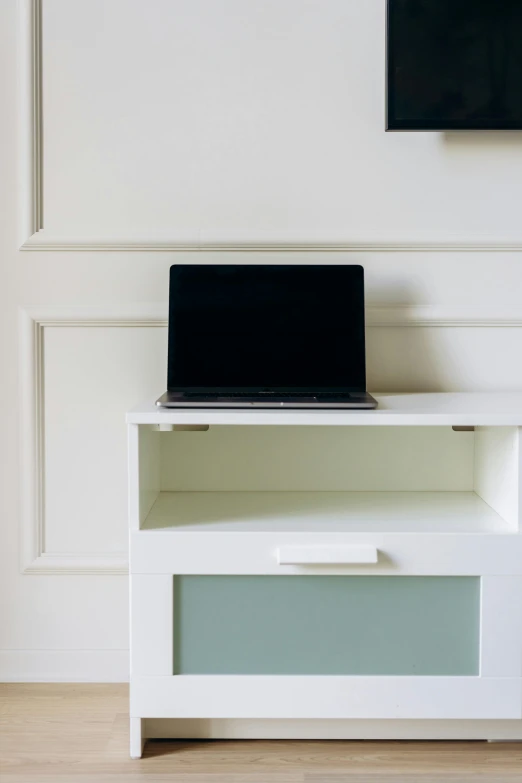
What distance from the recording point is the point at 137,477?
1254mm

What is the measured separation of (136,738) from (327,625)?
398 mm

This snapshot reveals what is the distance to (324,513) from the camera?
4.51 feet

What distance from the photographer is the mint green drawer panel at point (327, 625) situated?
4.10ft

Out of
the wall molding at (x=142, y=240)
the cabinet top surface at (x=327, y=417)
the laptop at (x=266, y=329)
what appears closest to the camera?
the cabinet top surface at (x=327, y=417)

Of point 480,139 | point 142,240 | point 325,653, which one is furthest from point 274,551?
point 480,139

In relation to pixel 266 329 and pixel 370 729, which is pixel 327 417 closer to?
pixel 266 329

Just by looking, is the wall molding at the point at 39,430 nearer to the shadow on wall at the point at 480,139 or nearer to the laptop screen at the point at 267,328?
the laptop screen at the point at 267,328

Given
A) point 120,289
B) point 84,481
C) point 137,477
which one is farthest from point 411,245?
point 84,481

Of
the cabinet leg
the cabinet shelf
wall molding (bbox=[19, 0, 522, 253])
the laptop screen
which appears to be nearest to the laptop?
the laptop screen

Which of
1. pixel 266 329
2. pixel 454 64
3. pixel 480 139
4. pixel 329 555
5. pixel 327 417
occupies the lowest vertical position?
pixel 329 555

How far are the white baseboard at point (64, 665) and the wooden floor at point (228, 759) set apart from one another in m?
0.17

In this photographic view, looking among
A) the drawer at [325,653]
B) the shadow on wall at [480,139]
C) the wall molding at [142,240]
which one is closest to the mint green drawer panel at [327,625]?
the drawer at [325,653]

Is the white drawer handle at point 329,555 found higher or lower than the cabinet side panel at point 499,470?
lower

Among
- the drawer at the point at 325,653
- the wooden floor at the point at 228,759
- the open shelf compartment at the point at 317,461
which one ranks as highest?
the open shelf compartment at the point at 317,461
